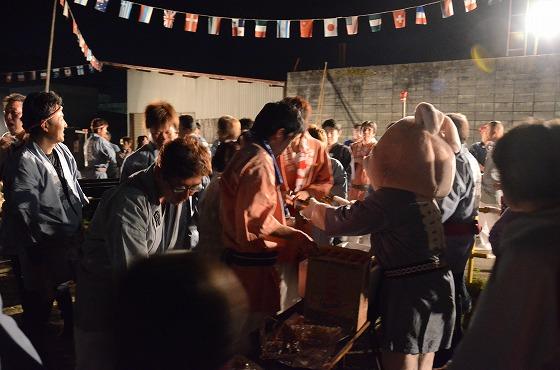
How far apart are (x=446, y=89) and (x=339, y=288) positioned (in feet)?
38.8

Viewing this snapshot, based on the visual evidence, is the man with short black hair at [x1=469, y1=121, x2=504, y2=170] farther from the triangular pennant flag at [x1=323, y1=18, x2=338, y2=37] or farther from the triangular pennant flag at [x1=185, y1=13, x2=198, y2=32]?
the triangular pennant flag at [x1=185, y1=13, x2=198, y2=32]

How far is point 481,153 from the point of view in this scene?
8.12 meters

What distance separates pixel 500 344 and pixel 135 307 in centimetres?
108

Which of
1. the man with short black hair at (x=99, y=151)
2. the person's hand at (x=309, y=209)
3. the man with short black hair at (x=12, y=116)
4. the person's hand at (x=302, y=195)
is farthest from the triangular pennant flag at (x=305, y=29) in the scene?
→ the person's hand at (x=309, y=209)

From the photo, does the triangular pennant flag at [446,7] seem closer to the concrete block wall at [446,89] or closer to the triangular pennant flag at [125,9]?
the concrete block wall at [446,89]

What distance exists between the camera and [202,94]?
62.6 feet

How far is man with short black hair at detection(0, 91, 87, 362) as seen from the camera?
373 centimetres

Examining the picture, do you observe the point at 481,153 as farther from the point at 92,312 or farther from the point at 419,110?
the point at 92,312

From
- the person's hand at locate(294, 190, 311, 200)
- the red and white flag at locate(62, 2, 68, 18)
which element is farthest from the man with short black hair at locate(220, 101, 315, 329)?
the red and white flag at locate(62, 2, 68, 18)

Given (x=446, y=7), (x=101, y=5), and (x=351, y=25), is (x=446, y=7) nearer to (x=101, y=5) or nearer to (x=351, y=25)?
(x=351, y=25)

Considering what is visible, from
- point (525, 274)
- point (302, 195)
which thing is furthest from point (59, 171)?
point (525, 274)

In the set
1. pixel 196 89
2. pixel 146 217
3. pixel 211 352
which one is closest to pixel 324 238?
pixel 146 217

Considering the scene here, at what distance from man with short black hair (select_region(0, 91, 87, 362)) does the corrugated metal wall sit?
1462 centimetres

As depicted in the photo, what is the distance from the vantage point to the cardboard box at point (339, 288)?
8.14 feet
